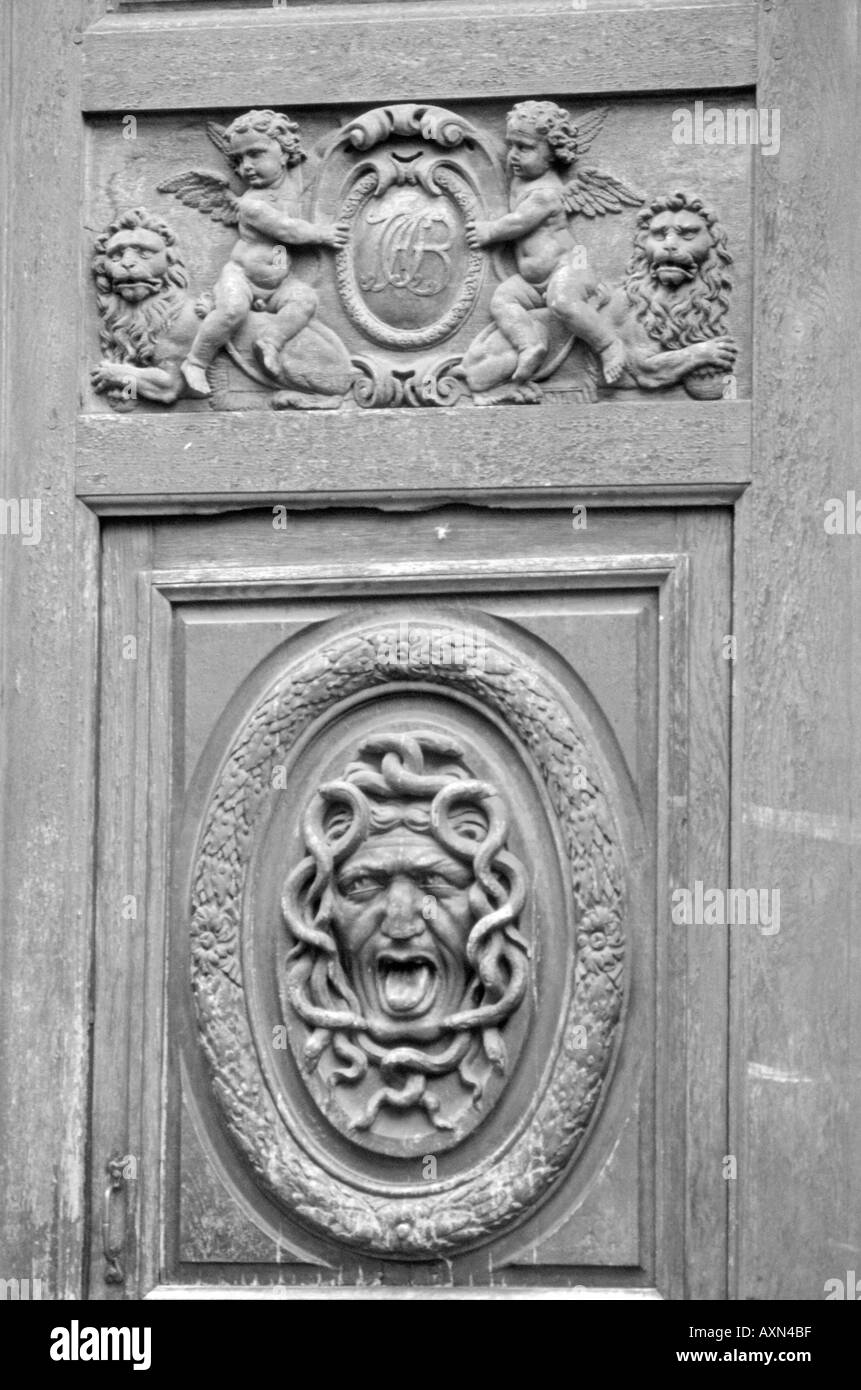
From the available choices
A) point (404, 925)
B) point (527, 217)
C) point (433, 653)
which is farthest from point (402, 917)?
point (527, 217)

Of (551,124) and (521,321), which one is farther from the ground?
(551,124)

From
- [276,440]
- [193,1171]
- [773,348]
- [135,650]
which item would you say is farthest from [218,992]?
[773,348]

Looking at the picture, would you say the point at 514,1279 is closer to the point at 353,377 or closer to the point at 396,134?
the point at 353,377

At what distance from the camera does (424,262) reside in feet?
15.8

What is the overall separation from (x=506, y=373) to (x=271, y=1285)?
186cm

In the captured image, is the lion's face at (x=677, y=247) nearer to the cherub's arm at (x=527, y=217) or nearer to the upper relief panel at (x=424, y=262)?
the upper relief panel at (x=424, y=262)

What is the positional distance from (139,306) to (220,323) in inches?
7.3

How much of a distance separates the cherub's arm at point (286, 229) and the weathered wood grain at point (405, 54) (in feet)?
0.76

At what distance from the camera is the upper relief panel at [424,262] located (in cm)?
473

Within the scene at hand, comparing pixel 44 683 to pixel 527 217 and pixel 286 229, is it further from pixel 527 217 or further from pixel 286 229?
pixel 527 217

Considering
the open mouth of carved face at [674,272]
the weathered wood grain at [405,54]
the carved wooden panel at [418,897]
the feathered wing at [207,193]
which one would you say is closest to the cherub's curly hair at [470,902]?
the carved wooden panel at [418,897]

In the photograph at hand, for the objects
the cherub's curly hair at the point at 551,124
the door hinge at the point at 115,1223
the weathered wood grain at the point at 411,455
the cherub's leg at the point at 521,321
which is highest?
the cherub's curly hair at the point at 551,124

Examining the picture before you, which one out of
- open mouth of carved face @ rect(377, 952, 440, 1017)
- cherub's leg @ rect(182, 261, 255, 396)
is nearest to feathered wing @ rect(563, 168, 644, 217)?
cherub's leg @ rect(182, 261, 255, 396)

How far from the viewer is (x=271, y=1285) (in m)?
4.71
